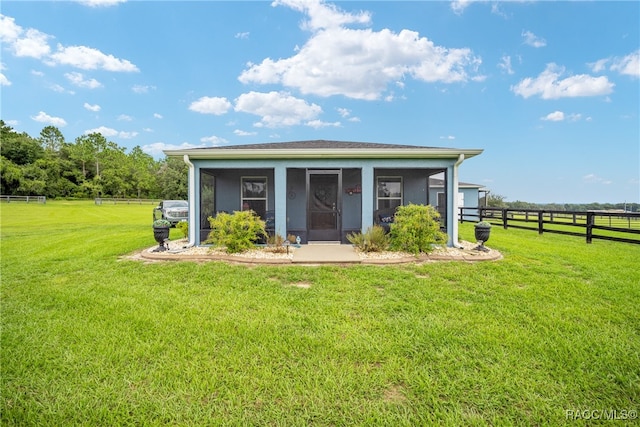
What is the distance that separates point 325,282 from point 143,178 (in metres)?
55.5

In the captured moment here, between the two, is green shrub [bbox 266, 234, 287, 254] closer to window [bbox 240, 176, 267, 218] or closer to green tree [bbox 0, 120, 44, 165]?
window [bbox 240, 176, 267, 218]

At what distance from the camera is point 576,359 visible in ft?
8.21

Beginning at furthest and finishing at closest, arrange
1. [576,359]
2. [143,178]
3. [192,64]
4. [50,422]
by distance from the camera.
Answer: [143,178] < [192,64] < [576,359] < [50,422]

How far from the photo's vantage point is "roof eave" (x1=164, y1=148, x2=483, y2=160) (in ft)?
23.7

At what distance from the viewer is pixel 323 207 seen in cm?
860

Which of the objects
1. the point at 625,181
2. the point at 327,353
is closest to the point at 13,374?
the point at 327,353

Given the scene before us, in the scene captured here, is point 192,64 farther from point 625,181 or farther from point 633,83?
point 625,181

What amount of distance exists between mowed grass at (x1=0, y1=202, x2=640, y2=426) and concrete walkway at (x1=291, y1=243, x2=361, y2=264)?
1084 mm

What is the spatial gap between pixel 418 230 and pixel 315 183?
3494 mm

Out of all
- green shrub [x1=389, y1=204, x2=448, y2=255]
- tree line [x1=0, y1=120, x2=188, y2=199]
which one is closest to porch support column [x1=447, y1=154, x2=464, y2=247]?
green shrub [x1=389, y1=204, x2=448, y2=255]

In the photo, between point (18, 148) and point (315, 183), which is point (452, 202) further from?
point (18, 148)

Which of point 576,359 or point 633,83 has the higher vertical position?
point 633,83

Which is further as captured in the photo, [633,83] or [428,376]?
[633,83]

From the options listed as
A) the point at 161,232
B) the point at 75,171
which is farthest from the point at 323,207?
the point at 75,171
